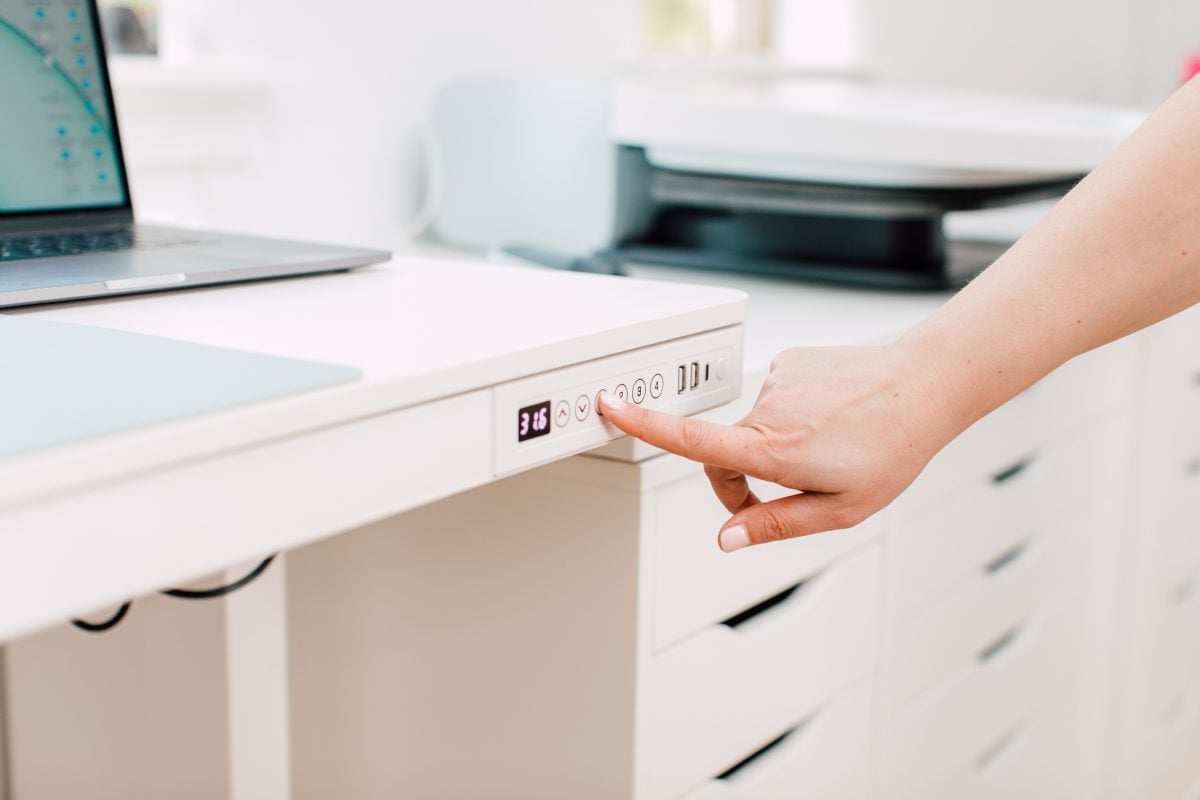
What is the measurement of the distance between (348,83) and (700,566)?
808 mm

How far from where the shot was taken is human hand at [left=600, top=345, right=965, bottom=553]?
585mm

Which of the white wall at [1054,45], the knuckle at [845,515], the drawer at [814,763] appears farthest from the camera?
the white wall at [1054,45]

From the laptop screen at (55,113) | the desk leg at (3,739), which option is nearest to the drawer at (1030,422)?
the laptop screen at (55,113)

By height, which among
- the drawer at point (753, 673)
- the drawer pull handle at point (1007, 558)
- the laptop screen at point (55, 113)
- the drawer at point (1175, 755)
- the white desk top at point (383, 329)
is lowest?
the drawer at point (1175, 755)

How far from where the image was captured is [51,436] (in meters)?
0.36

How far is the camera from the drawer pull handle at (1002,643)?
1.15 meters

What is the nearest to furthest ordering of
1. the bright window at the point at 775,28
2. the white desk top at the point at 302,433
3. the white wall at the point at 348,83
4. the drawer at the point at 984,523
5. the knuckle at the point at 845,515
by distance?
the white desk top at the point at 302,433 → the knuckle at the point at 845,515 → the drawer at the point at 984,523 → the white wall at the point at 348,83 → the bright window at the point at 775,28

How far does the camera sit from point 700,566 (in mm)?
768

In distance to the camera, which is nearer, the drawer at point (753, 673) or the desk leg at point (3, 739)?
the drawer at point (753, 673)

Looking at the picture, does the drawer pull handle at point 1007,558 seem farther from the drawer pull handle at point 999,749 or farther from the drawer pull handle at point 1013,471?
the drawer pull handle at point 999,749

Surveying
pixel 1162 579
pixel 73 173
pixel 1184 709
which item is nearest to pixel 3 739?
pixel 73 173

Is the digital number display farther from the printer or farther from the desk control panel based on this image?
Answer: the printer

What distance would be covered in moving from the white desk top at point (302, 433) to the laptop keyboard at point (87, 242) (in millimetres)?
101

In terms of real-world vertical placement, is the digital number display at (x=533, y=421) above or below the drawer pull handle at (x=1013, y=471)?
above
